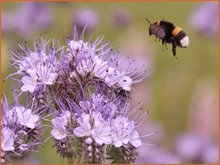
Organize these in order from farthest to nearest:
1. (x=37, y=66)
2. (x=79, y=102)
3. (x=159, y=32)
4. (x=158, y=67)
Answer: (x=158, y=67) → (x=159, y=32) → (x=37, y=66) → (x=79, y=102)

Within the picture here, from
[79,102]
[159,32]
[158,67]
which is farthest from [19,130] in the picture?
[158,67]

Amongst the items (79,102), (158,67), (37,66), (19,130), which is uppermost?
(158,67)

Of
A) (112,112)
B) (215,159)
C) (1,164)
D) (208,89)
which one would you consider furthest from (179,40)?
(208,89)

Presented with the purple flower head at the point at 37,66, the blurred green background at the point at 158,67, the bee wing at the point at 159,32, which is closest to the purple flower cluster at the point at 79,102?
the purple flower head at the point at 37,66

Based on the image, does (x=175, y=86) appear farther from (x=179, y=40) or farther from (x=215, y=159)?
(x=179, y=40)

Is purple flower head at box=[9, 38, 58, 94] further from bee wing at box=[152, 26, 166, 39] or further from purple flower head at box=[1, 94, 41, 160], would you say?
bee wing at box=[152, 26, 166, 39]

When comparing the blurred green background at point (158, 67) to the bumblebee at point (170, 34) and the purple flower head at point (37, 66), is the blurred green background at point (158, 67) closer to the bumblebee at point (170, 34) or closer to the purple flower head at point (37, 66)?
the bumblebee at point (170, 34)

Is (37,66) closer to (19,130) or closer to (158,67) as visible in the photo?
(19,130)

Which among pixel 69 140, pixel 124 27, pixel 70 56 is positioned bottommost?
pixel 69 140
